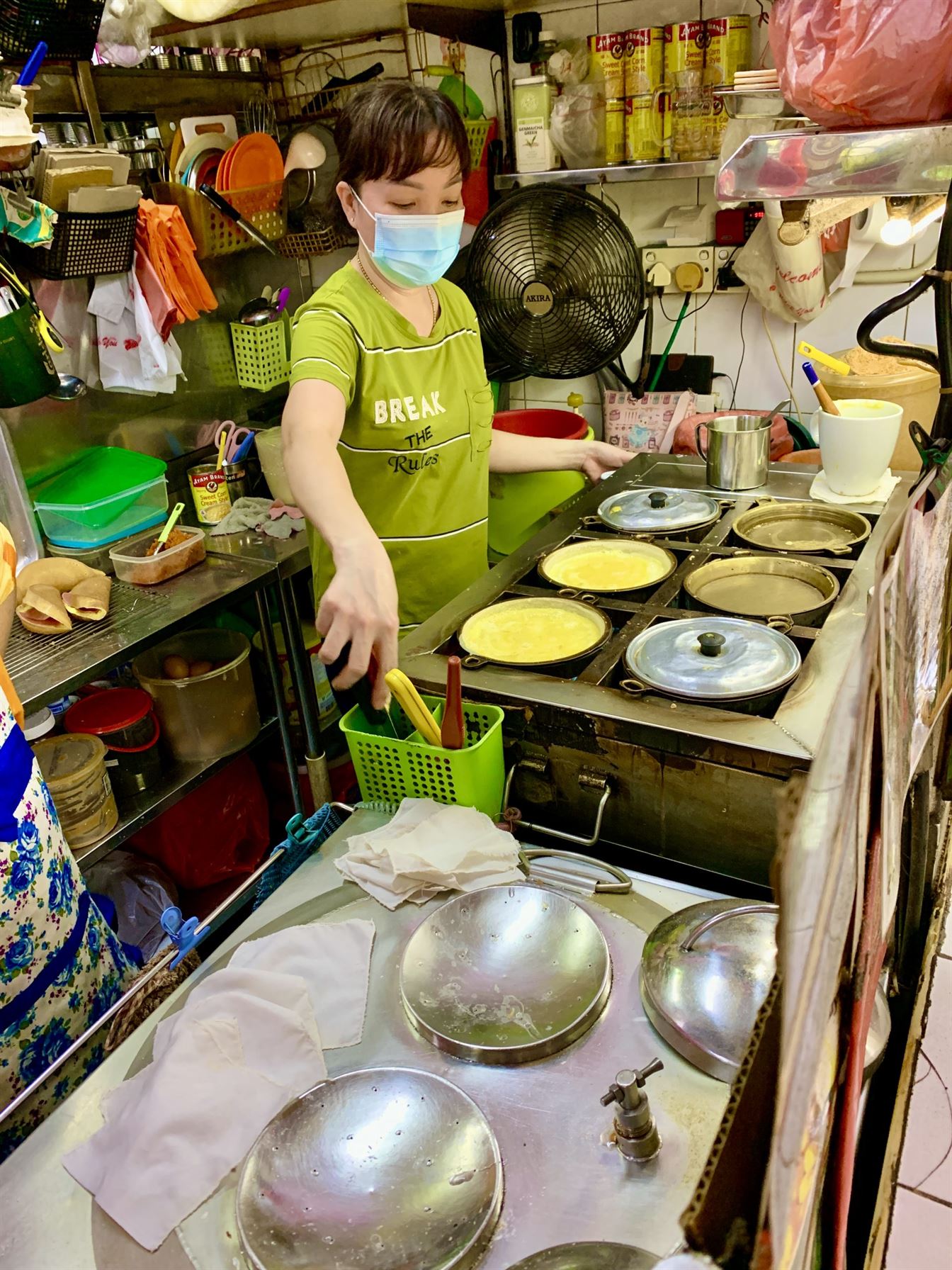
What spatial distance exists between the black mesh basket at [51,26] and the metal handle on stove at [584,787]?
7.70ft

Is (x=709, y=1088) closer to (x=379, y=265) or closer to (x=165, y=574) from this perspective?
(x=379, y=265)

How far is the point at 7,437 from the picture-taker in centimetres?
246

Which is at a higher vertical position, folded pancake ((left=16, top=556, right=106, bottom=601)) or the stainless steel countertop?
folded pancake ((left=16, top=556, right=106, bottom=601))

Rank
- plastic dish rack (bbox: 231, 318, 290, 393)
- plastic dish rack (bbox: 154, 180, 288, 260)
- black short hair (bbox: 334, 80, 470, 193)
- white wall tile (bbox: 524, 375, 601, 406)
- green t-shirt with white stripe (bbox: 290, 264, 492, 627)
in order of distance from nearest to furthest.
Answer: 1. black short hair (bbox: 334, 80, 470, 193)
2. green t-shirt with white stripe (bbox: 290, 264, 492, 627)
3. plastic dish rack (bbox: 154, 180, 288, 260)
4. plastic dish rack (bbox: 231, 318, 290, 393)
5. white wall tile (bbox: 524, 375, 601, 406)

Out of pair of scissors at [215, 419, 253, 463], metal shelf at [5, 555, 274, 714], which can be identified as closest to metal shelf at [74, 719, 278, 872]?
metal shelf at [5, 555, 274, 714]

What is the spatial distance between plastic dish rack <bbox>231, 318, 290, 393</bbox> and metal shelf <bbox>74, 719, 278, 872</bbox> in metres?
1.36

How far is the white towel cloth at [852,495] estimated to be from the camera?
Result: 1.95 meters

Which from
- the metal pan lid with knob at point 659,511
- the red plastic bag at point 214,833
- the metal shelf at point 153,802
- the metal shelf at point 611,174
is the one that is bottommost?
the red plastic bag at point 214,833

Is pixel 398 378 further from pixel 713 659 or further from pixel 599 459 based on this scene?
pixel 713 659

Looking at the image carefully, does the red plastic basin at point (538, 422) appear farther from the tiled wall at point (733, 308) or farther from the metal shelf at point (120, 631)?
the metal shelf at point (120, 631)

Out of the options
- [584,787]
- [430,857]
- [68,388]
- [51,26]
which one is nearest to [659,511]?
[584,787]

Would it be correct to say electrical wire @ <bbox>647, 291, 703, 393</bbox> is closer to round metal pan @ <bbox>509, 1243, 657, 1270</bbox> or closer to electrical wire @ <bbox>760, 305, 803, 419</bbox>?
electrical wire @ <bbox>760, 305, 803, 419</bbox>

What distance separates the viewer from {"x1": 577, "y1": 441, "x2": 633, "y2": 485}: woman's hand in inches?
90.7

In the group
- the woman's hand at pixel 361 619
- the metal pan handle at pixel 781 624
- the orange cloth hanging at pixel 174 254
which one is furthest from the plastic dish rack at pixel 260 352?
the metal pan handle at pixel 781 624
